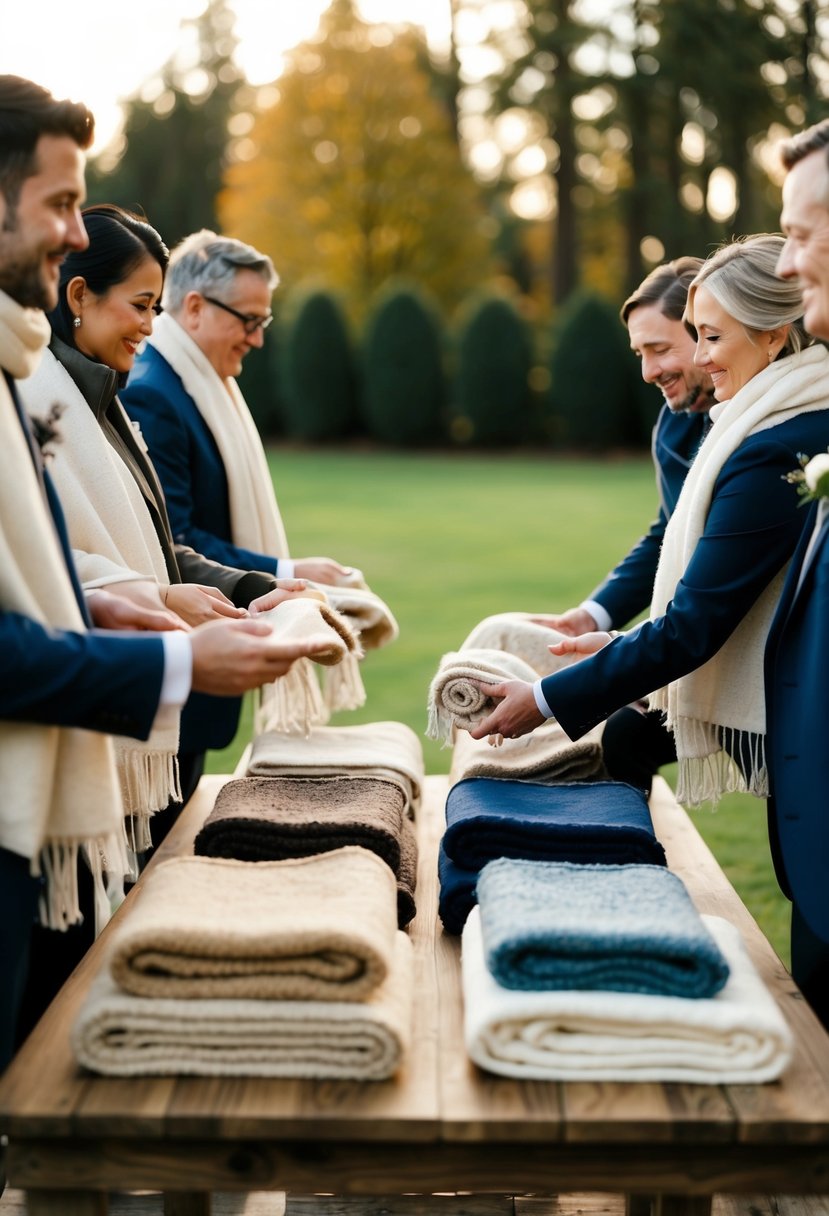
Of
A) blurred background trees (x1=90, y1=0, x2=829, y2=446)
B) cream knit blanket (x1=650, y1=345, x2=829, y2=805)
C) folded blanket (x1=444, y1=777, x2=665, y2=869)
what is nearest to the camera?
folded blanket (x1=444, y1=777, x2=665, y2=869)

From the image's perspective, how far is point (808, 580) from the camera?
2.45m

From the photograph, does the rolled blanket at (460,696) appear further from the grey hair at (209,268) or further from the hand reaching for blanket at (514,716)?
the grey hair at (209,268)

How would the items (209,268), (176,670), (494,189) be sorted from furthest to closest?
(494,189) → (209,268) → (176,670)

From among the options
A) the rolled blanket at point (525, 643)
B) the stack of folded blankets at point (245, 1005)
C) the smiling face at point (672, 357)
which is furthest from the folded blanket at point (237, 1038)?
the smiling face at point (672, 357)

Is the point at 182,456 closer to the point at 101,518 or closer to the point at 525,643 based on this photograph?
the point at 101,518

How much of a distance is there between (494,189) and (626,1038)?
3249 cm

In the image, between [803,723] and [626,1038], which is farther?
[803,723]

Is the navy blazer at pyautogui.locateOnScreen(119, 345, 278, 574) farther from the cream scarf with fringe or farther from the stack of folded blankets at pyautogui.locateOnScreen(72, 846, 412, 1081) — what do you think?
the stack of folded blankets at pyautogui.locateOnScreen(72, 846, 412, 1081)

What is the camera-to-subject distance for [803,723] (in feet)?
7.94

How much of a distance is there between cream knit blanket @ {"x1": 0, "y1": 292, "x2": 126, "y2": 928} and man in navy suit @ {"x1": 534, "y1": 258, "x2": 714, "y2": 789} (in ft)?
Result: 5.28

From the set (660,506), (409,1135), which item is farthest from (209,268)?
(409,1135)

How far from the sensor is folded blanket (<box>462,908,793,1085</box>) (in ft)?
6.30

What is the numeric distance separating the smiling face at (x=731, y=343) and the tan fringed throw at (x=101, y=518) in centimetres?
132

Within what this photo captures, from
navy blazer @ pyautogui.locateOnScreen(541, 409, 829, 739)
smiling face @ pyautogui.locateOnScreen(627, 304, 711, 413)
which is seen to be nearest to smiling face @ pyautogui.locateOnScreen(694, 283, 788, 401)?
navy blazer @ pyautogui.locateOnScreen(541, 409, 829, 739)
